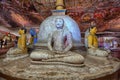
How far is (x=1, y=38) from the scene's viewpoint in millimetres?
8109

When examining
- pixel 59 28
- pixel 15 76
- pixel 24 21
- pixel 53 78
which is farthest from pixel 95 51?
pixel 24 21

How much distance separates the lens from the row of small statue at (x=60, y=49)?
4102 millimetres

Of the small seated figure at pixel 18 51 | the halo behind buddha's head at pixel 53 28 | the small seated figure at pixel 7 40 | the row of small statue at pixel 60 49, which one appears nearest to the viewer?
the row of small statue at pixel 60 49

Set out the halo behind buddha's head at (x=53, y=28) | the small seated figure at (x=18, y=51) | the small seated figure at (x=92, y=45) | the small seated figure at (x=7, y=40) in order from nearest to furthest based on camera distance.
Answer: the small seated figure at (x=18, y=51) < the small seated figure at (x=92, y=45) < the halo behind buddha's head at (x=53, y=28) < the small seated figure at (x=7, y=40)

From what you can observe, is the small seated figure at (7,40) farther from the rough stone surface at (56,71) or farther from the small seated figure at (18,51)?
the rough stone surface at (56,71)

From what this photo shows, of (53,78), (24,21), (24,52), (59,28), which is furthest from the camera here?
(24,21)

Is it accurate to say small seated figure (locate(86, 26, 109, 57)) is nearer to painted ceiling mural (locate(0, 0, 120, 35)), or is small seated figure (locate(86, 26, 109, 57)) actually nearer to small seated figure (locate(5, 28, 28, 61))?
small seated figure (locate(5, 28, 28, 61))

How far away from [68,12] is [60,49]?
12.6 feet

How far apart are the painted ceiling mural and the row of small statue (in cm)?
259

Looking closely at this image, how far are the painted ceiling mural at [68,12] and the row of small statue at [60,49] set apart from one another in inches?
102

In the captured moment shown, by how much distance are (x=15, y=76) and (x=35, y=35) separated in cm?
315

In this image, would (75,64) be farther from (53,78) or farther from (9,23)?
(9,23)

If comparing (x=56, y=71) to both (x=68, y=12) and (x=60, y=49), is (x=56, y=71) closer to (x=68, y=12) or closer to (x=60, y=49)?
(x=60, y=49)

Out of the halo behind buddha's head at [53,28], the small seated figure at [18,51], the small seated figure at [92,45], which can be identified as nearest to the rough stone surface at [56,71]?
the small seated figure at [18,51]
